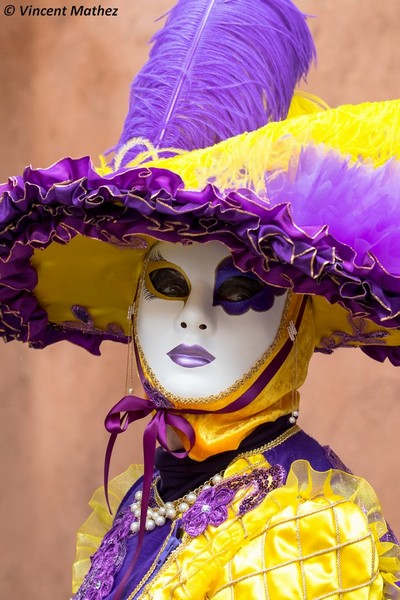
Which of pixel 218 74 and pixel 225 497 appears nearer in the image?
pixel 225 497

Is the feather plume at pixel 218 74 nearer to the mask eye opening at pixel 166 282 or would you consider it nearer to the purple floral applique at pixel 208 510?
the mask eye opening at pixel 166 282

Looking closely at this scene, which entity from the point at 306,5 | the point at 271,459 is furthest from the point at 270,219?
the point at 306,5

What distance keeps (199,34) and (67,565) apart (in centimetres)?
149

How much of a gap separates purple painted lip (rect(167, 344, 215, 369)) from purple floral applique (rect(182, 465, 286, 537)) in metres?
0.18

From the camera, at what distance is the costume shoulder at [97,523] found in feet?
6.11

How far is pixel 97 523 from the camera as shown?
1.93m

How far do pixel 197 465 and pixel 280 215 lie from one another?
483 mm

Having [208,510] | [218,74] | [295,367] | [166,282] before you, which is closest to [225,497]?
[208,510]

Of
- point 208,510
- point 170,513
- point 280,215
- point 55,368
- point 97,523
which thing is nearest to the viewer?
point 280,215

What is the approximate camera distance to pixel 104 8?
271 centimetres

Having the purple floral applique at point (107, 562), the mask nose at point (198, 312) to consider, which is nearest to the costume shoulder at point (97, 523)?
the purple floral applique at point (107, 562)

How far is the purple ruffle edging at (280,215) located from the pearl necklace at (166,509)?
36 centimetres

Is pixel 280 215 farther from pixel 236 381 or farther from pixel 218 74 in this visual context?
pixel 218 74

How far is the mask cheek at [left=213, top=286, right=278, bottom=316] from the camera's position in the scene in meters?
1.61
